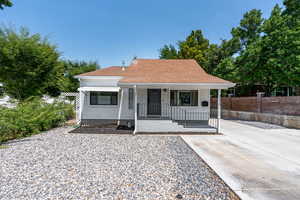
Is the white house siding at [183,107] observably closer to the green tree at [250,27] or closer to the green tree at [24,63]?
the green tree at [24,63]

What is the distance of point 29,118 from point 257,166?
434 inches

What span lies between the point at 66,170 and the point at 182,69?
439 inches

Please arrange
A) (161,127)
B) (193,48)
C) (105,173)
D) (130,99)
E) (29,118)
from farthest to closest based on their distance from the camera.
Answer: (193,48) → (130,99) → (161,127) → (29,118) → (105,173)

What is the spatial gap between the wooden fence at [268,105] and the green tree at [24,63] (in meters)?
19.3

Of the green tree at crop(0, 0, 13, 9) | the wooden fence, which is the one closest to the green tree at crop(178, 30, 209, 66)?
the wooden fence

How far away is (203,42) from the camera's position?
2698 centimetres

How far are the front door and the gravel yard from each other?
524cm

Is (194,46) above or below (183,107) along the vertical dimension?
above

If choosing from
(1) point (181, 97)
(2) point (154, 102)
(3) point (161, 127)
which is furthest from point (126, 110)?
(1) point (181, 97)

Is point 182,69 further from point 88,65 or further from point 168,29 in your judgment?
point 88,65

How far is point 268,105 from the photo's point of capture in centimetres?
1303

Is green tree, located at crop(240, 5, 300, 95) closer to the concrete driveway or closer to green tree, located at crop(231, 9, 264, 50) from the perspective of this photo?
green tree, located at crop(231, 9, 264, 50)

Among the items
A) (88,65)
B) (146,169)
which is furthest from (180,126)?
(88,65)

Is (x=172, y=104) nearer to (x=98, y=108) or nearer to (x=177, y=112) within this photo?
(x=177, y=112)
